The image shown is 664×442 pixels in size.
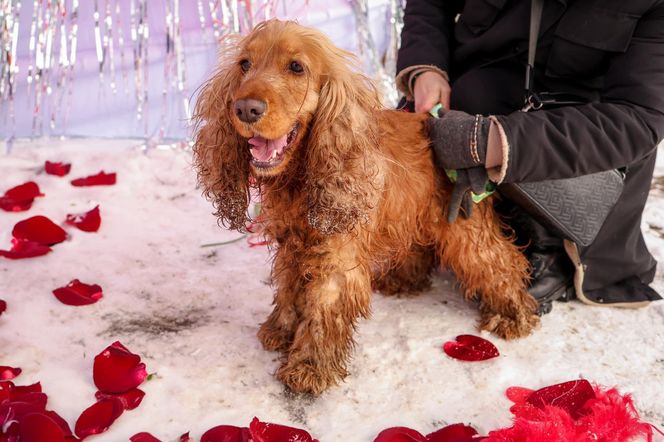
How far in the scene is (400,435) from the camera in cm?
182

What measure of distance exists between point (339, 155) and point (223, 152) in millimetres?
383

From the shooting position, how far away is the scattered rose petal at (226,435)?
178 cm

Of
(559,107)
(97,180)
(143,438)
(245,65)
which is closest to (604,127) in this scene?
(559,107)

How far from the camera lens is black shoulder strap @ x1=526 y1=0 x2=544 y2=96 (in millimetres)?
2336

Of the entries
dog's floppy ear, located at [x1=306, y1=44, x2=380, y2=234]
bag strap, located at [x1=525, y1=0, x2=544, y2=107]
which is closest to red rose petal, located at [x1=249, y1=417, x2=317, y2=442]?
dog's floppy ear, located at [x1=306, y1=44, x2=380, y2=234]

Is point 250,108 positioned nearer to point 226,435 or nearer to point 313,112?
point 313,112

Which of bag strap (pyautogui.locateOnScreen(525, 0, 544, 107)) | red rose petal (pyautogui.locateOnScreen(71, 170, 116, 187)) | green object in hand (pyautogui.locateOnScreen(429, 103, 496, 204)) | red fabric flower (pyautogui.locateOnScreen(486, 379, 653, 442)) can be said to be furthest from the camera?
red rose petal (pyautogui.locateOnScreen(71, 170, 116, 187))

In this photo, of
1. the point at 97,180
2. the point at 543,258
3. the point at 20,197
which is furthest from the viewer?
the point at 97,180

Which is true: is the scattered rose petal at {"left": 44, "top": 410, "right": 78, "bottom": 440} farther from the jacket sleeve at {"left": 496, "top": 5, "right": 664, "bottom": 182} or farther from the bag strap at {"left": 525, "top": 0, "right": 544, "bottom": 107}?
the bag strap at {"left": 525, "top": 0, "right": 544, "bottom": 107}

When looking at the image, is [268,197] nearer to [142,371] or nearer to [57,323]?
[142,371]

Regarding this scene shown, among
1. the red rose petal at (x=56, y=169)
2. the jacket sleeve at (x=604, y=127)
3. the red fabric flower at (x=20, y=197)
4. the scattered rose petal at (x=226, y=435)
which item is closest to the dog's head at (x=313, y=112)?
the jacket sleeve at (x=604, y=127)

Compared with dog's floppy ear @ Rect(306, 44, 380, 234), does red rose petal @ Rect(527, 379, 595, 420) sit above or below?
below

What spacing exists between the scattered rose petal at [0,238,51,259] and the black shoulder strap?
209cm

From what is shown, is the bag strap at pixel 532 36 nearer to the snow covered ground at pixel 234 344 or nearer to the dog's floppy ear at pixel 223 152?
the snow covered ground at pixel 234 344
